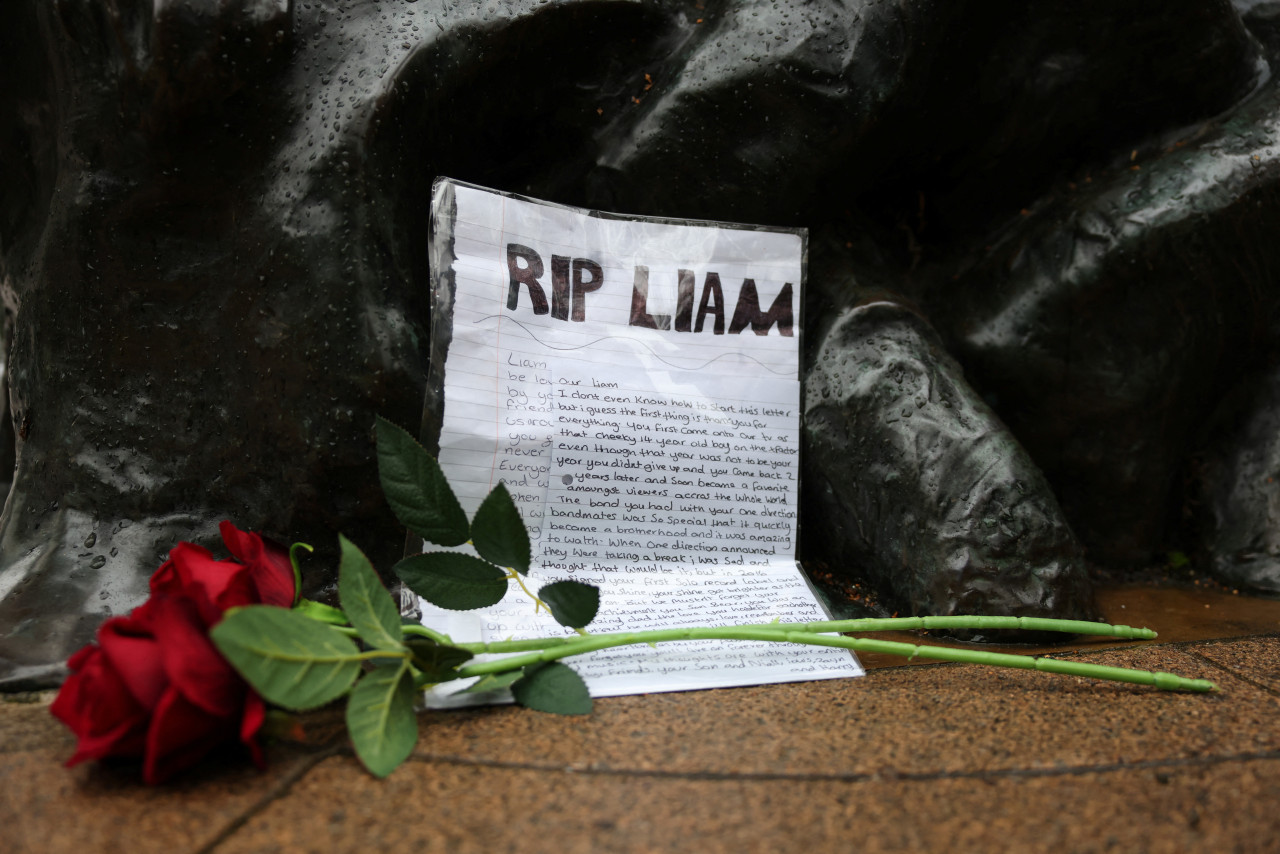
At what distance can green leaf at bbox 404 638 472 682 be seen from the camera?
2.44ft

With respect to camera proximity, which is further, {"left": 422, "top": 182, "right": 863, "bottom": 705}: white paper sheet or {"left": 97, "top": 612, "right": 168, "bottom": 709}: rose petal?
{"left": 422, "top": 182, "right": 863, "bottom": 705}: white paper sheet

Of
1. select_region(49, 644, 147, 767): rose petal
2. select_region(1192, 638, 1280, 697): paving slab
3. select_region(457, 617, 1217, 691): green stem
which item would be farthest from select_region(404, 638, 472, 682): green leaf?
select_region(1192, 638, 1280, 697): paving slab

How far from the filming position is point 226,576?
0.73 meters

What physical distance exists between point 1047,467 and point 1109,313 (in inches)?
12.2

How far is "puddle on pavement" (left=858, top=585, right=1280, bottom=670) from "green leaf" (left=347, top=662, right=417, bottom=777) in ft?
1.89

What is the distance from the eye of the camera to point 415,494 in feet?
2.65

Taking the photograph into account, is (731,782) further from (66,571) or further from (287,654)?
(66,571)

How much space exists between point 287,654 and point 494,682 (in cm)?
22

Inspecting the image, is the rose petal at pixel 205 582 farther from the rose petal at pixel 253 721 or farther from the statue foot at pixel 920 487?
the statue foot at pixel 920 487

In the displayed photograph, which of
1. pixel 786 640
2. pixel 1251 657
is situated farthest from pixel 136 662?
pixel 1251 657

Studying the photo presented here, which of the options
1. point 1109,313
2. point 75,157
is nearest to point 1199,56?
point 1109,313

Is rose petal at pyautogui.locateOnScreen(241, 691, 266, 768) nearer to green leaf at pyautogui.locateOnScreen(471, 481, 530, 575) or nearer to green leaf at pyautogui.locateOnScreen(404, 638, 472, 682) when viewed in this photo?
green leaf at pyautogui.locateOnScreen(404, 638, 472, 682)

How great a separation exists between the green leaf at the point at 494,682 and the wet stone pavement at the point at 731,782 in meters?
0.03

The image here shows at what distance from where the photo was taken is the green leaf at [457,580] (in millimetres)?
819
